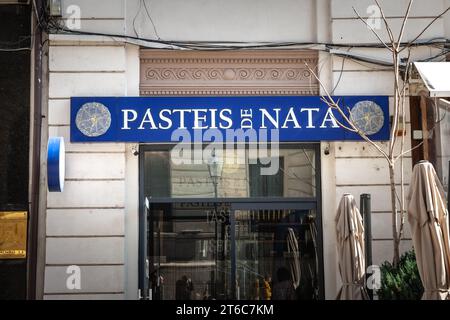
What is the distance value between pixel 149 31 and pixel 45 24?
5.31ft

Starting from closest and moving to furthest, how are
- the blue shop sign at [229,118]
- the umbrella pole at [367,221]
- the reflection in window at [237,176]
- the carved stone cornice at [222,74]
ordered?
the umbrella pole at [367,221], the blue shop sign at [229,118], the reflection in window at [237,176], the carved stone cornice at [222,74]

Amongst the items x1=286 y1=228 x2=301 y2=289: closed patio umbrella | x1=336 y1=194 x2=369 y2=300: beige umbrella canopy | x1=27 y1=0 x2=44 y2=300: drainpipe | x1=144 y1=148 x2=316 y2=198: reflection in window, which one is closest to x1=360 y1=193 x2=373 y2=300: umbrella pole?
x1=336 y1=194 x2=369 y2=300: beige umbrella canopy

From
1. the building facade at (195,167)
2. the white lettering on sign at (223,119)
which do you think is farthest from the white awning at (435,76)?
the white lettering on sign at (223,119)

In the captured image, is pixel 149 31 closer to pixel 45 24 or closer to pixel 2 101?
pixel 45 24

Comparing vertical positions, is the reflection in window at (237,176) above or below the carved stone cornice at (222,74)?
below

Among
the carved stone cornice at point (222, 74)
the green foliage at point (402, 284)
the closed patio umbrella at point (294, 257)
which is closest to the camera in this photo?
the green foliage at point (402, 284)

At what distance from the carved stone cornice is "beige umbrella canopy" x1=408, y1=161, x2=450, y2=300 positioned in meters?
3.86

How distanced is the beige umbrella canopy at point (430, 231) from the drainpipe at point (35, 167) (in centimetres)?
560

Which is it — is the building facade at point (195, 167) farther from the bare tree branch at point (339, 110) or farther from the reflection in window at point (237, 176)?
the bare tree branch at point (339, 110)

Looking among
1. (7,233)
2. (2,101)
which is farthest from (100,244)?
(2,101)

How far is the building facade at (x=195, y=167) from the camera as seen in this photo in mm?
11172

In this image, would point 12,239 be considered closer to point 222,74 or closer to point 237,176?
point 237,176

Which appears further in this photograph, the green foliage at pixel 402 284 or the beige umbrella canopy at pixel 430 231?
the green foliage at pixel 402 284

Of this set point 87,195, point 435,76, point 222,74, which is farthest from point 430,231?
point 87,195
